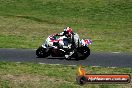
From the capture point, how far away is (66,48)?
24.7 m

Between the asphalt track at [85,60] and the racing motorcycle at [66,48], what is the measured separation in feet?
1.33

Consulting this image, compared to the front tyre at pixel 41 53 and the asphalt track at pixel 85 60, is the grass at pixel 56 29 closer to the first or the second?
the asphalt track at pixel 85 60

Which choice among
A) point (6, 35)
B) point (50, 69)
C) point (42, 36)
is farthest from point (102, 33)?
point (50, 69)

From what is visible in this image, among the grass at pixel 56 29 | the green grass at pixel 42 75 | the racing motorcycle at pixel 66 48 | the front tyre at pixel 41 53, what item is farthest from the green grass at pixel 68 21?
the green grass at pixel 42 75

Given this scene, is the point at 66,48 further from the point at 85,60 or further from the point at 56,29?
the point at 56,29

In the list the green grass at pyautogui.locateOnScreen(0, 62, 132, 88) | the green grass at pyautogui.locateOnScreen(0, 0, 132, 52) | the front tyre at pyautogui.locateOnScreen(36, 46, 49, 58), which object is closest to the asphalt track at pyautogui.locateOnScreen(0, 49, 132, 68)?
the front tyre at pyautogui.locateOnScreen(36, 46, 49, 58)

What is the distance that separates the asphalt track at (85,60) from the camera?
2333 cm

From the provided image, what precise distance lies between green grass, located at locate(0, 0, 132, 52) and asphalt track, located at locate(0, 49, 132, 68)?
258cm

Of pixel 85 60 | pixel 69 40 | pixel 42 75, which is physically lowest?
pixel 85 60

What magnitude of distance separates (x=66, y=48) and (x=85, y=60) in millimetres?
1415

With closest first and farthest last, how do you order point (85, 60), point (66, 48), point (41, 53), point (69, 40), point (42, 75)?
1. point (42, 75)
2. point (85, 60)
3. point (69, 40)
4. point (66, 48)
5. point (41, 53)

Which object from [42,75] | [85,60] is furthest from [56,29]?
[42,75]

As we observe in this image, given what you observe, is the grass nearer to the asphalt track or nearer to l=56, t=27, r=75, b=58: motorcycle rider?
the asphalt track

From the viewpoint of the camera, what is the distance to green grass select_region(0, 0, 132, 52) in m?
33.2
